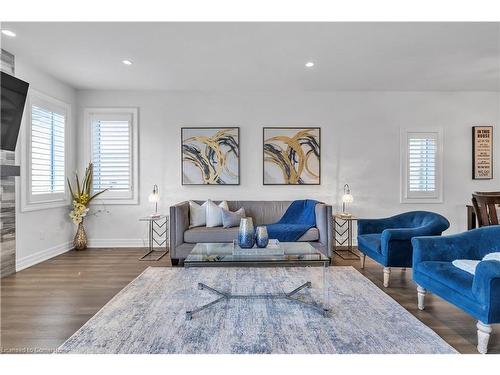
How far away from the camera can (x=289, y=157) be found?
537 cm

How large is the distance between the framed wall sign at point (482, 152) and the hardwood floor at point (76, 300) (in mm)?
2645

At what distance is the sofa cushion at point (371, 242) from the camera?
361 cm

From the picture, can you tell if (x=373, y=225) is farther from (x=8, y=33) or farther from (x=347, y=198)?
(x=8, y=33)

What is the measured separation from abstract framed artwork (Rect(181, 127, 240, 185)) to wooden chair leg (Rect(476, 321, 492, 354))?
12.5 ft

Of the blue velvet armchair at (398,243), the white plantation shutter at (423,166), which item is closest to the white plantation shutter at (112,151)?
the blue velvet armchair at (398,243)

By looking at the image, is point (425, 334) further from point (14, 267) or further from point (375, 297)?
point (14, 267)

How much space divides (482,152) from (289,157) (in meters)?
3.16

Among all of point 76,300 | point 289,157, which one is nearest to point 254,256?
point 76,300

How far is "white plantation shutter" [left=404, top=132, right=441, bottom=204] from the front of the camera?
5.46m

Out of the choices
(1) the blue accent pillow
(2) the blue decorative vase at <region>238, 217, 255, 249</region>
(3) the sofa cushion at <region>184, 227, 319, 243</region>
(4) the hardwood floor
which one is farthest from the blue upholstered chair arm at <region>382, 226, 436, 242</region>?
(1) the blue accent pillow

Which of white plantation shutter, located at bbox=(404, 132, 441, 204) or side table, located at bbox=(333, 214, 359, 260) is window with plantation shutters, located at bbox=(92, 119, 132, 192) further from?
white plantation shutter, located at bbox=(404, 132, 441, 204)

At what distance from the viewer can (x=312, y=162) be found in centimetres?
537

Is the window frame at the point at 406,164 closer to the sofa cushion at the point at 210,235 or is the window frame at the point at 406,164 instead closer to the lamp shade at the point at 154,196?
the sofa cushion at the point at 210,235
